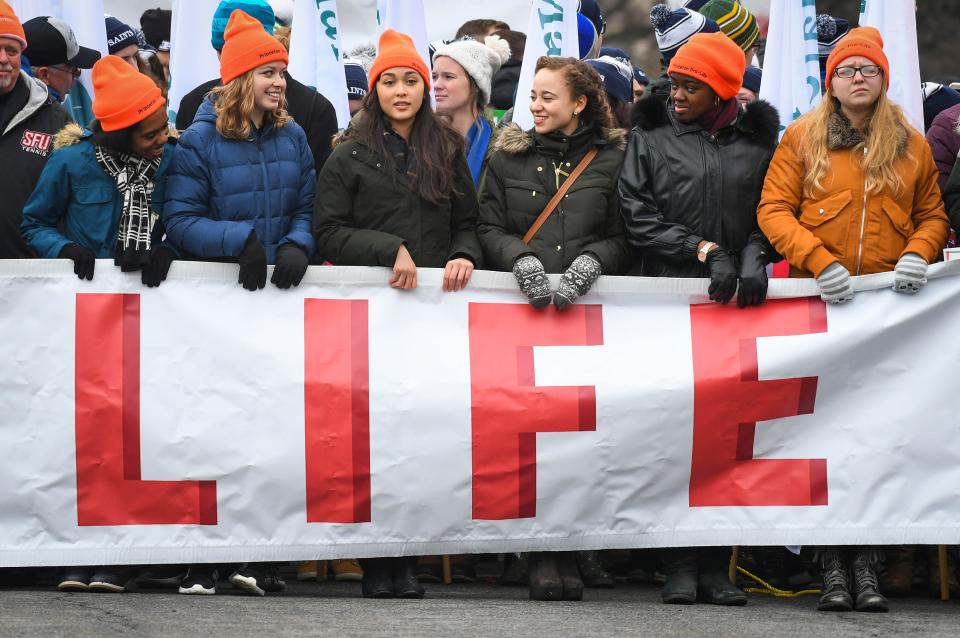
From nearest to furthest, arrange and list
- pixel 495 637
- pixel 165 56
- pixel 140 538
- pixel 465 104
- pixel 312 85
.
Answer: pixel 495 637 < pixel 140 538 < pixel 465 104 < pixel 312 85 < pixel 165 56

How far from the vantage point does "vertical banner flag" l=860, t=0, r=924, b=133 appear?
28.4 feet

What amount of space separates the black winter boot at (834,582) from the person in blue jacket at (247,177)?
2566 mm

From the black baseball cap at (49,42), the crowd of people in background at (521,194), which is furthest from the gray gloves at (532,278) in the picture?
the black baseball cap at (49,42)

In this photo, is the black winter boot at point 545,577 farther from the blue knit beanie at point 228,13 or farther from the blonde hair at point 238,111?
the blue knit beanie at point 228,13

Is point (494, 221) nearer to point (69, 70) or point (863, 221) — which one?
point (863, 221)

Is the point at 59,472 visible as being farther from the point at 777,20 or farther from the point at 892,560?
the point at 777,20

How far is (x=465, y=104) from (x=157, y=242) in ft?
6.25

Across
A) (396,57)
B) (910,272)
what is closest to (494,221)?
(396,57)

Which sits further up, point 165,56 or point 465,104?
point 165,56

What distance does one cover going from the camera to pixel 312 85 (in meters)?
9.38

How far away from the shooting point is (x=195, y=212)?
6766 mm

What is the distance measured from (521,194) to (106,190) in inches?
70.3

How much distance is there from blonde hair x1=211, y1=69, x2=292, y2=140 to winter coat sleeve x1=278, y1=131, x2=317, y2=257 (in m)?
0.16

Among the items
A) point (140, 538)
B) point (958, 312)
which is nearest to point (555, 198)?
point (958, 312)
